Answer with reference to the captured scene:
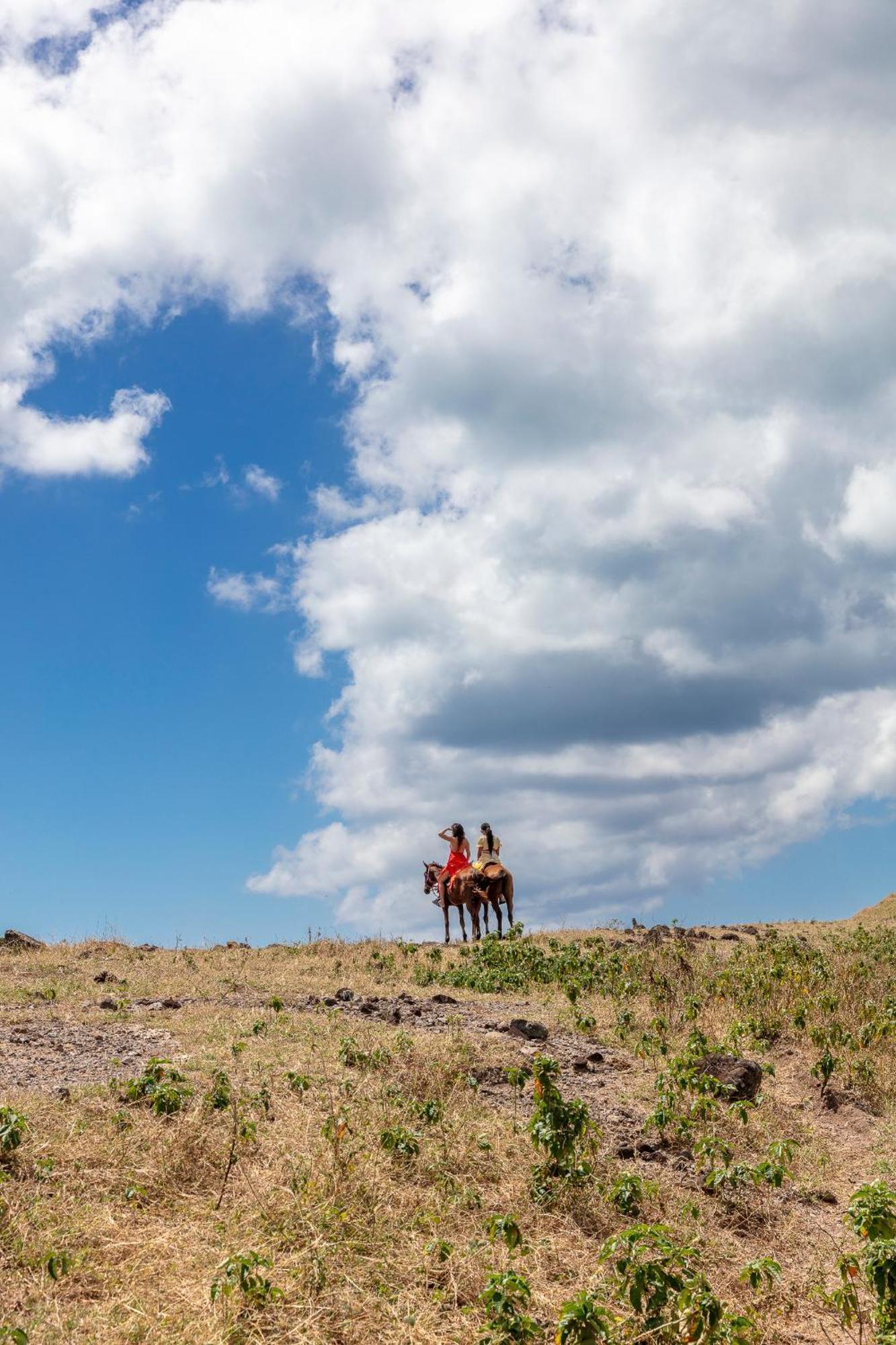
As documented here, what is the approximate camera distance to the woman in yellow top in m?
24.1

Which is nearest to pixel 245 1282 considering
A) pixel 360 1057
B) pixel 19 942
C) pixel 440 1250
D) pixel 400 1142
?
pixel 440 1250

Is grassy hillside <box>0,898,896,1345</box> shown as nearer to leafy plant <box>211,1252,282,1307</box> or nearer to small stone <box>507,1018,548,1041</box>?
leafy plant <box>211,1252,282,1307</box>

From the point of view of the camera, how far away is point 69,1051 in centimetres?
995

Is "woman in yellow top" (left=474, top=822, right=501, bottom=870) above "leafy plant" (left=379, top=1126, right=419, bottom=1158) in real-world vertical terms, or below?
above

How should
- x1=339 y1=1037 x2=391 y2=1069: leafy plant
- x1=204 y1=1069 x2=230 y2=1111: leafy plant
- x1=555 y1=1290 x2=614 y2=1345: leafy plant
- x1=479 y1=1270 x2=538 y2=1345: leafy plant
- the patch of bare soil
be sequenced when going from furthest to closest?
x1=339 y1=1037 x2=391 y2=1069: leafy plant, the patch of bare soil, x1=204 y1=1069 x2=230 y2=1111: leafy plant, x1=479 y1=1270 x2=538 y2=1345: leafy plant, x1=555 y1=1290 x2=614 y2=1345: leafy plant

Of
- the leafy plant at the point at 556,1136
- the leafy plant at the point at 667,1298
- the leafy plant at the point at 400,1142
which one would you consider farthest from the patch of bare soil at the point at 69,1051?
the leafy plant at the point at 667,1298

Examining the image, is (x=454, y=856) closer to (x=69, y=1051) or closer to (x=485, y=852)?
(x=485, y=852)

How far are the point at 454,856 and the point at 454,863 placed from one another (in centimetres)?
18

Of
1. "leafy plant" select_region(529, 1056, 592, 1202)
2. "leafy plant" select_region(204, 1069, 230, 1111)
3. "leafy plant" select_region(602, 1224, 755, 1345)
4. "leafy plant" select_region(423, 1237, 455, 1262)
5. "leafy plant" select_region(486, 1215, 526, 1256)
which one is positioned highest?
"leafy plant" select_region(204, 1069, 230, 1111)

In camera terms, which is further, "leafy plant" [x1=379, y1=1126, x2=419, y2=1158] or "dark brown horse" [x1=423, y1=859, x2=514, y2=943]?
"dark brown horse" [x1=423, y1=859, x2=514, y2=943]

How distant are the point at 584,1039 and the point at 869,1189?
597cm

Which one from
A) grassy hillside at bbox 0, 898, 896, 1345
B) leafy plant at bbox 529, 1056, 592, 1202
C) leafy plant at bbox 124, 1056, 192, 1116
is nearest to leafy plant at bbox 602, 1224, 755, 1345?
grassy hillside at bbox 0, 898, 896, 1345

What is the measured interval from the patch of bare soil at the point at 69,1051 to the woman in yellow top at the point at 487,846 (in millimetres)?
13463

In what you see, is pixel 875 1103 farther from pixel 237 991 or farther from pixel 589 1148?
pixel 237 991
